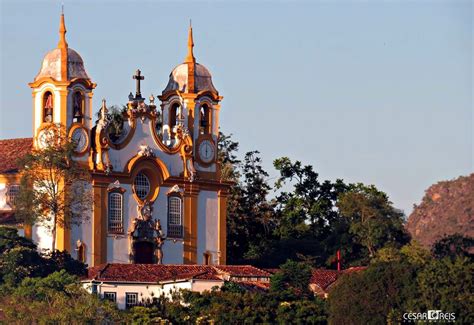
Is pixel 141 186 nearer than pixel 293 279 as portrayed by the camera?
No

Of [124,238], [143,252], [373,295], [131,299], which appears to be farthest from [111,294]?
[373,295]

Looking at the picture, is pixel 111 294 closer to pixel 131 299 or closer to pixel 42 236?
pixel 131 299

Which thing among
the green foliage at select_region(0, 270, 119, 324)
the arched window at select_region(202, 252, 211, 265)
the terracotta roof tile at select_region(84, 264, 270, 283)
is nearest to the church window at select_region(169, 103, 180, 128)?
the arched window at select_region(202, 252, 211, 265)

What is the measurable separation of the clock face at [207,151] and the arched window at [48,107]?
339 inches

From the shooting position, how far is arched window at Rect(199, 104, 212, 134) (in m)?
89.3

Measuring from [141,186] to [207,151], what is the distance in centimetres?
469

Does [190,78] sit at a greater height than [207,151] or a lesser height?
greater

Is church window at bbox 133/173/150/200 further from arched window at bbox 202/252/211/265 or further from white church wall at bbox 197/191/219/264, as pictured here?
arched window at bbox 202/252/211/265

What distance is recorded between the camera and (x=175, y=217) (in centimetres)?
8681

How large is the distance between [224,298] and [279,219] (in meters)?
23.1

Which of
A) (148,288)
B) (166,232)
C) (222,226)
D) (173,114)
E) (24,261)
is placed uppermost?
(173,114)

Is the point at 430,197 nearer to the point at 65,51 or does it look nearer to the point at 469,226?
the point at 469,226

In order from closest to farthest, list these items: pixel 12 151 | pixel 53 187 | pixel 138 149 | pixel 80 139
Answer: pixel 53 187
pixel 80 139
pixel 138 149
pixel 12 151

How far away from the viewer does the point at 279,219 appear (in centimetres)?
9706
